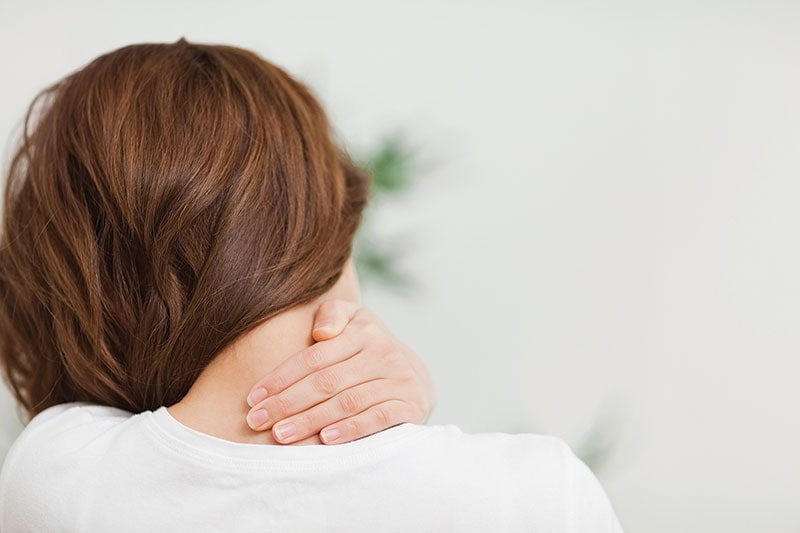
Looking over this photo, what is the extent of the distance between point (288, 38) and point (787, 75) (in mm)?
1110

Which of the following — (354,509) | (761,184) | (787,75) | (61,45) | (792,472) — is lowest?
(792,472)

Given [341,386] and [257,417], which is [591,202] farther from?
[257,417]

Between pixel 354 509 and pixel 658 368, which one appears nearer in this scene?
pixel 354 509

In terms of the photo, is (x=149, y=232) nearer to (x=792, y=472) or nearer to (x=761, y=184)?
(x=761, y=184)

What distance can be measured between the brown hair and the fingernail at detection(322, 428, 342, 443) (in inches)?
6.1

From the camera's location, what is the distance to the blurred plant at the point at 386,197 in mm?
1759

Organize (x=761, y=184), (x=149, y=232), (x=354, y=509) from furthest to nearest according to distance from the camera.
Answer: (x=761, y=184), (x=149, y=232), (x=354, y=509)

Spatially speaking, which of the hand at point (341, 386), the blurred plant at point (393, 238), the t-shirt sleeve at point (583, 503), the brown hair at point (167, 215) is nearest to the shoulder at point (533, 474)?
the t-shirt sleeve at point (583, 503)

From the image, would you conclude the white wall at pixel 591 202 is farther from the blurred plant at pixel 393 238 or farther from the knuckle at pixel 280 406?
the knuckle at pixel 280 406

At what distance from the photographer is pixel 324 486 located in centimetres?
79

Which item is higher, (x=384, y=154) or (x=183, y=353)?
(x=384, y=154)

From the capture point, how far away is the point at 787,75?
167cm

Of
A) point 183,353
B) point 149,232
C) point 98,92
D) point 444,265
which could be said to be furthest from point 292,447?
point 444,265

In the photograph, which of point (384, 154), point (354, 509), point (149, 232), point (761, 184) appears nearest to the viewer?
point (354, 509)
